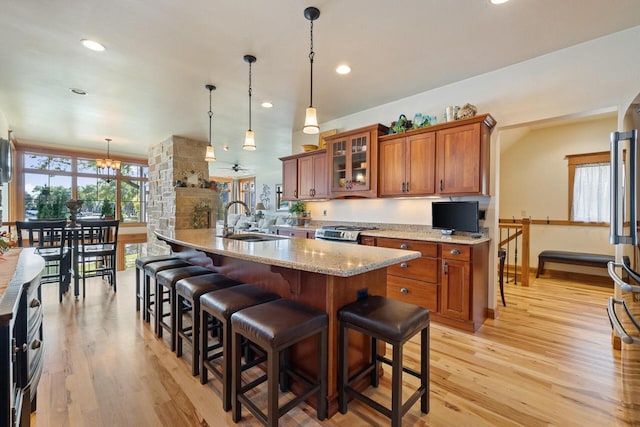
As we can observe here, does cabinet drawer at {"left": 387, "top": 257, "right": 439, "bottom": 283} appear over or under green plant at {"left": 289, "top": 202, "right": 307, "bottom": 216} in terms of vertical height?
under

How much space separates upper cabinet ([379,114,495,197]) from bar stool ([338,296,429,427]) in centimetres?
192

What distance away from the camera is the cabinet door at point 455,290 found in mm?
2766

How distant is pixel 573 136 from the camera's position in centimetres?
504

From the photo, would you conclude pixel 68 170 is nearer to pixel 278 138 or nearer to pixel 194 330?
pixel 278 138

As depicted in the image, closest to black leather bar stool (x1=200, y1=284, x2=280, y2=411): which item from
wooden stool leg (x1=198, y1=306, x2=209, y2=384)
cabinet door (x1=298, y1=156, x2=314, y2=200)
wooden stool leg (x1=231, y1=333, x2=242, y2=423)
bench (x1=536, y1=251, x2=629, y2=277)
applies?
wooden stool leg (x1=198, y1=306, x2=209, y2=384)

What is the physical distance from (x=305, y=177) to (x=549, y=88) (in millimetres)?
3286

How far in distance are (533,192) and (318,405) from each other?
5.88 m

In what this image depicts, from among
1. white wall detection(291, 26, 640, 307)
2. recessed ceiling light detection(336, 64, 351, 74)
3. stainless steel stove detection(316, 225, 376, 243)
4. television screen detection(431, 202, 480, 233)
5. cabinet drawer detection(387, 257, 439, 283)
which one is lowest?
cabinet drawer detection(387, 257, 439, 283)

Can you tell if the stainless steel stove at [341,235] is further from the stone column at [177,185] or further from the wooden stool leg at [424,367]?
the stone column at [177,185]

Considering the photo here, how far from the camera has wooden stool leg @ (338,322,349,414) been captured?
161 cm

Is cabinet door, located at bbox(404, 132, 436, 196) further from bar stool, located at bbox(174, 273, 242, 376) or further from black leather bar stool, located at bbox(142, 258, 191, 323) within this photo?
black leather bar stool, located at bbox(142, 258, 191, 323)

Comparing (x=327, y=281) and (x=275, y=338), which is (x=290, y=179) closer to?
(x=327, y=281)

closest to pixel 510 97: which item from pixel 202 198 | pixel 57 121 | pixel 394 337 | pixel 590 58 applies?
pixel 590 58

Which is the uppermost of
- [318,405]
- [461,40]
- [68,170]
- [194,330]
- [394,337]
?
[461,40]
